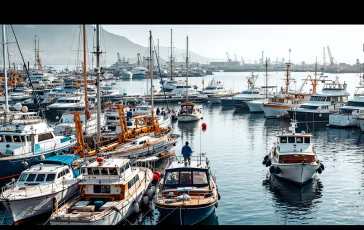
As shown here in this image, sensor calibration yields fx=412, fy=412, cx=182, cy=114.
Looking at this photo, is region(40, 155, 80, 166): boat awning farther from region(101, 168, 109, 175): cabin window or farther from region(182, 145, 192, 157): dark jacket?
region(182, 145, 192, 157): dark jacket

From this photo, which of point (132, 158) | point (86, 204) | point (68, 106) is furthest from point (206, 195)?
point (68, 106)

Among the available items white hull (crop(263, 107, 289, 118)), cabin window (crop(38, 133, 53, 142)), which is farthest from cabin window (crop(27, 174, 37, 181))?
white hull (crop(263, 107, 289, 118))

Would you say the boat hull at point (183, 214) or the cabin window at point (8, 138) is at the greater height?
the cabin window at point (8, 138)

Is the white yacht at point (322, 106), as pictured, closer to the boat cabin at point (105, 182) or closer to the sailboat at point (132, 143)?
the sailboat at point (132, 143)

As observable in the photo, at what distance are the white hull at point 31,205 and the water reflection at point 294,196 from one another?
1209 cm

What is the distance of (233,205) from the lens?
Answer: 23609mm

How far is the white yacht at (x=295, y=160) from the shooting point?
87.7 feet

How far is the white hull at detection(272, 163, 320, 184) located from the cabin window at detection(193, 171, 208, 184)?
765 cm

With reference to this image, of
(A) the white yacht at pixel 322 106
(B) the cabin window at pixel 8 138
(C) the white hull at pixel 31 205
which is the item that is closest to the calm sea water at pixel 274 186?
(C) the white hull at pixel 31 205

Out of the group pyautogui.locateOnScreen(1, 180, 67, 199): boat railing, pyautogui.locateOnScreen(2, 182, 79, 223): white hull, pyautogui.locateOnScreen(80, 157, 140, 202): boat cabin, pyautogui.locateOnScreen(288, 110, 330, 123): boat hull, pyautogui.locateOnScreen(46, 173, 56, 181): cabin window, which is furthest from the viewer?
pyautogui.locateOnScreen(288, 110, 330, 123): boat hull

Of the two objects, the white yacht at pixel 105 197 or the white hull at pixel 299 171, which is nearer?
the white yacht at pixel 105 197

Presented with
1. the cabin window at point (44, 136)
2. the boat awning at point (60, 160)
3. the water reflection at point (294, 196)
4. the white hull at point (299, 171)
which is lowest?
the water reflection at point (294, 196)

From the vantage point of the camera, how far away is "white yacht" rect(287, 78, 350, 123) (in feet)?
192
